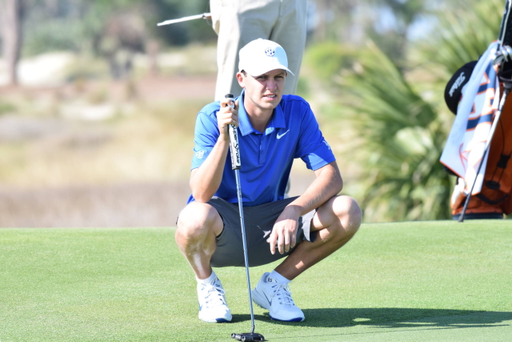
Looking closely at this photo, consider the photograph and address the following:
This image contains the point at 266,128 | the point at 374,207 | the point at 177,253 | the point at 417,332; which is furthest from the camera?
the point at 374,207

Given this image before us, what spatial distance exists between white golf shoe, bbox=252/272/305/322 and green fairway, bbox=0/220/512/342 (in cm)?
4

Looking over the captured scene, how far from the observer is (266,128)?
2.88 m

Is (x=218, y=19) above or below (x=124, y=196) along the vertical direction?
above

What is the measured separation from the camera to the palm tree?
24.1ft

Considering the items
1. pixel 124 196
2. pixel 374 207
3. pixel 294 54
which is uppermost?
pixel 294 54

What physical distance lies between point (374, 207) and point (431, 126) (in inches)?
38.4

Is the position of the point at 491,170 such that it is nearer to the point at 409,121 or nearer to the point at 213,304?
the point at 409,121

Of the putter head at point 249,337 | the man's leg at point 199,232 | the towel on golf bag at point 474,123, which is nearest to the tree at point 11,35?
the towel on golf bag at point 474,123

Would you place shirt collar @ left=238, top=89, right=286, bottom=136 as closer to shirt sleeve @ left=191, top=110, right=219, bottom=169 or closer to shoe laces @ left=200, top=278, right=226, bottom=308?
shirt sleeve @ left=191, top=110, right=219, bottom=169

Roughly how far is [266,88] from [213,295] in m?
0.77

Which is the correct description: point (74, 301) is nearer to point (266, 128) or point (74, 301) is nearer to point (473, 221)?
point (266, 128)

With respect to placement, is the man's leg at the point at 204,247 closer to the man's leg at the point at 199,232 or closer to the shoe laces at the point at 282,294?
the man's leg at the point at 199,232

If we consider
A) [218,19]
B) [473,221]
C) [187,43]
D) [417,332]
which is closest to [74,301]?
[417,332]

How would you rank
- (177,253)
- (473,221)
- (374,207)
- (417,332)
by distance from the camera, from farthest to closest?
(374,207) → (473,221) → (177,253) → (417,332)
